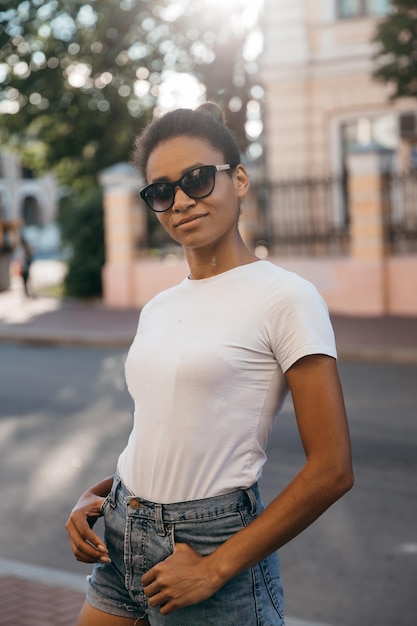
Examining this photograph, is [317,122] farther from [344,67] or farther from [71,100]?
[71,100]

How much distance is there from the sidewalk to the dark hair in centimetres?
1050

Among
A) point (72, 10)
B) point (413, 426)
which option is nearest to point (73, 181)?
point (72, 10)

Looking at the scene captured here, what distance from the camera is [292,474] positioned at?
6.51 m

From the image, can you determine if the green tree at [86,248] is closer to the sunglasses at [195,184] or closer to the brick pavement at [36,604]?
the brick pavement at [36,604]

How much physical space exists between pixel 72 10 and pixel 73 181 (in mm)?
6067

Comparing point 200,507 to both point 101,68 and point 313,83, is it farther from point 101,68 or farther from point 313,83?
point 101,68

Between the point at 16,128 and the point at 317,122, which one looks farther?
the point at 16,128

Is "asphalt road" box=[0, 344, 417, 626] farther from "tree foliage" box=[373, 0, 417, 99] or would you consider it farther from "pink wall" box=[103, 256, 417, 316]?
"tree foliage" box=[373, 0, 417, 99]

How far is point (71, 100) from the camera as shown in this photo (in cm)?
2706

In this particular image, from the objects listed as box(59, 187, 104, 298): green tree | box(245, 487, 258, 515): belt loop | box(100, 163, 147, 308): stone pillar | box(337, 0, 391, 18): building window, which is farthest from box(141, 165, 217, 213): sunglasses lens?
box(59, 187, 104, 298): green tree

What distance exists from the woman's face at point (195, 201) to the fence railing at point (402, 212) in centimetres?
1523

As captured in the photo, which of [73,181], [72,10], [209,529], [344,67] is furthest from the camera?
[73,181]

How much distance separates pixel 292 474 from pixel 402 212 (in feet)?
37.9

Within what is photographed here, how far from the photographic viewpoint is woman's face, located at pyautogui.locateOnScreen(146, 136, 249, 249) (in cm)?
199
